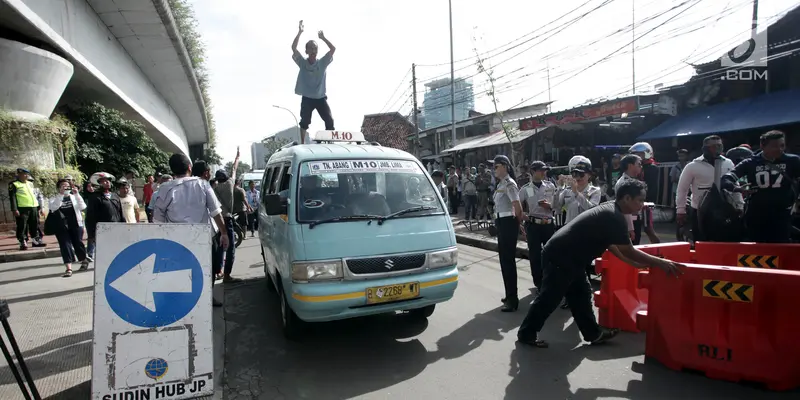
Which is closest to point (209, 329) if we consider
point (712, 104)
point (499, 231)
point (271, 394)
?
point (271, 394)

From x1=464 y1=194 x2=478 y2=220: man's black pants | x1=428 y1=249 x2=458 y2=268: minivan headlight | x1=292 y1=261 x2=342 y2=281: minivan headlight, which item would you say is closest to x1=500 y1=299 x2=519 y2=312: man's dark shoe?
x1=428 y1=249 x2=458 y2=268: minivan headlight

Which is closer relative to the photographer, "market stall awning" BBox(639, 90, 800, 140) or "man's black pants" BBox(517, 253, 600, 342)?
"man's black pants" BBox(517, 253, 600, 342)

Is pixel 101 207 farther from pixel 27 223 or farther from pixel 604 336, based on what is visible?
pixel 604 336

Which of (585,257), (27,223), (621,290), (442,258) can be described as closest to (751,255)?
(621,290)

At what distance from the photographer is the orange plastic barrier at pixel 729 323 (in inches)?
115

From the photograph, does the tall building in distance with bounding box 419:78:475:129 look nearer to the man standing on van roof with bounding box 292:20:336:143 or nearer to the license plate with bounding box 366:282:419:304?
the man standing on van roof with bounding box 292:20:336:143

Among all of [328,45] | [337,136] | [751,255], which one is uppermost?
[328,45]

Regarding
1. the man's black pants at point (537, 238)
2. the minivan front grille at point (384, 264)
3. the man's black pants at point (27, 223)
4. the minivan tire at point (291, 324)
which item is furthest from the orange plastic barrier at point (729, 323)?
the man's black pants at point (27, 223)

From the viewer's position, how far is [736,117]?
1149 centimetres

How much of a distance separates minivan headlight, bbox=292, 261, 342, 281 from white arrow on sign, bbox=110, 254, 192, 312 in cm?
105

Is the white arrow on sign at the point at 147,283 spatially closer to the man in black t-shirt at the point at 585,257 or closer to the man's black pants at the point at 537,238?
the man in black t-shirt at the point at 585,257

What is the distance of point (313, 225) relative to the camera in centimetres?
388

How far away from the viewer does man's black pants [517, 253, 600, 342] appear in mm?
3770

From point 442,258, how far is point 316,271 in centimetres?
122
